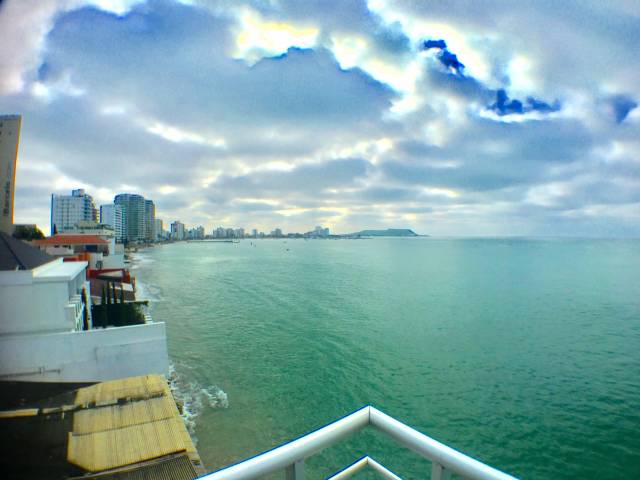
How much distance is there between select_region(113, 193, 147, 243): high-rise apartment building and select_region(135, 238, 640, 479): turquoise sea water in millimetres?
93741

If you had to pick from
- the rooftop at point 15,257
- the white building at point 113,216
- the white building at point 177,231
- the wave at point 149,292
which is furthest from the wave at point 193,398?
the white building at point 177,231

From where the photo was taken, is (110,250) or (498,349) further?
(110,250)

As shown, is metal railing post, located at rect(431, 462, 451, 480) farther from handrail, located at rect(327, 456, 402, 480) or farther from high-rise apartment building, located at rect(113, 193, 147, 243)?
high-rise apartment building, located at rect(113, 193, 147, 243)

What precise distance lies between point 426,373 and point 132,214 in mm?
116197

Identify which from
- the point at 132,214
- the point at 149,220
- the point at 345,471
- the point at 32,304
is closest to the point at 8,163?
the point at 345,471

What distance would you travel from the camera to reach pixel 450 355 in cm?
1445

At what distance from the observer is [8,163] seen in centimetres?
221

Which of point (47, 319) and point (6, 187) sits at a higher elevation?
point (6, 187)

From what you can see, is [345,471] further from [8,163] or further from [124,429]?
[124,429]

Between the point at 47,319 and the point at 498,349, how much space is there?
1665cm

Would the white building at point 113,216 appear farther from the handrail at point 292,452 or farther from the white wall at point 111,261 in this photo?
the handrail at point 292,452

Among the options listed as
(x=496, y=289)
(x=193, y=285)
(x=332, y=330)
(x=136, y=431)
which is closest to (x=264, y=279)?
(x=193, y=285)

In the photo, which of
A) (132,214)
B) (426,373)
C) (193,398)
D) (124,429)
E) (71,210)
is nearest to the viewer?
(124,429)

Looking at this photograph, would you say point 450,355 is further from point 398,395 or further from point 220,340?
point 220,340
